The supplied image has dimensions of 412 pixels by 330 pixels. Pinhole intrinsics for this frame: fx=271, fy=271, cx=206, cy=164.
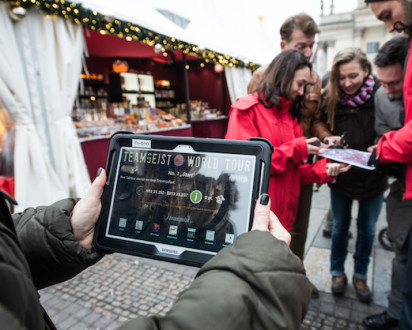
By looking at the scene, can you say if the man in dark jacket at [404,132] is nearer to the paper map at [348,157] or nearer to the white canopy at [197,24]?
the paper map at [348,157]

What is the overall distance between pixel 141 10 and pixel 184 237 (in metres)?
5.14

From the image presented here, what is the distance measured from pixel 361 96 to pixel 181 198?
207 centimetres

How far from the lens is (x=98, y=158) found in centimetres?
491

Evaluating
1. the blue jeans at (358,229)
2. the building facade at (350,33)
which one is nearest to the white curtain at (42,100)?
the blue jeans at (358,229)

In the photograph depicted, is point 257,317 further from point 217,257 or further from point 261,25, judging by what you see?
point 261,25

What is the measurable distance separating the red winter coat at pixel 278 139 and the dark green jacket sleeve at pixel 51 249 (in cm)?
112

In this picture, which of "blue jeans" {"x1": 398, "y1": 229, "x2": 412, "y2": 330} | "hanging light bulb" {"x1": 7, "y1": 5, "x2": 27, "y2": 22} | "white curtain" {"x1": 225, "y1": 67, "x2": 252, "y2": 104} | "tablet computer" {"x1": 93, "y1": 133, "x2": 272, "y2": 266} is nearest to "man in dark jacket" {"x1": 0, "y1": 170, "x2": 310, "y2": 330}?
"tablet computer" {"x1": 93, "y1": 133, "x2": 272, "y2": 266}

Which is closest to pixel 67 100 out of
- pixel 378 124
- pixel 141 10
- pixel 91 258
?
pixel 141 10

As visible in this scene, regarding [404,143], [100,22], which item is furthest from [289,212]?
[100,22]

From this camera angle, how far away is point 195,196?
95 centimetres

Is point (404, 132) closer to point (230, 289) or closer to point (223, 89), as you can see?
point (230, 289)

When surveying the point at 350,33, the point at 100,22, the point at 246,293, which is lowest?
the point at 246,293

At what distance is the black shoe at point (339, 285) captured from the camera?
2479mm

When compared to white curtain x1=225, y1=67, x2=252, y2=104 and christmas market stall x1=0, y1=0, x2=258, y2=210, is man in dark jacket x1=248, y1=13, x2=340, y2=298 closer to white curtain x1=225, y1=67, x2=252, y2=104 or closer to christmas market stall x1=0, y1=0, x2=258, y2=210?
christmas market stall x1=0, y1=0, x2=258, y2=210
